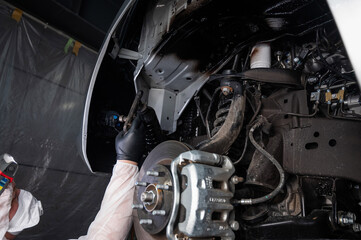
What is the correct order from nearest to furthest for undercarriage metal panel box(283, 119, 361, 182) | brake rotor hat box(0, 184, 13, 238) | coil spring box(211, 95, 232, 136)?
undercarriage metal panel box(283, 119, 361, 182) < brake rotor hat box(0, 184, 13, 238) < coil spring box(211, 95, 232, 136)

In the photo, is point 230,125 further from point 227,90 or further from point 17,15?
point 17,15

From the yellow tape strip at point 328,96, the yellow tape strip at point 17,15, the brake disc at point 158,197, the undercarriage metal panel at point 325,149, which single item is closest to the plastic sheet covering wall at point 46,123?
the yellow tape strip at point 17,15

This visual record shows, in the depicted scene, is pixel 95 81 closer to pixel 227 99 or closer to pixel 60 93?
pixel 227 99

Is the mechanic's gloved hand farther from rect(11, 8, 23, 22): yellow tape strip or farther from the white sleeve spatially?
rect(11, 8, 23, 22): yellow tape strip

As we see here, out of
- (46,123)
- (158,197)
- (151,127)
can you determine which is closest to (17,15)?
(46,123)

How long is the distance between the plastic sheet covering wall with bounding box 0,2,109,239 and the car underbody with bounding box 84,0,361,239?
4.17 feet

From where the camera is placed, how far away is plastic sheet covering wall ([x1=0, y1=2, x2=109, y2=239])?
6.88 feet

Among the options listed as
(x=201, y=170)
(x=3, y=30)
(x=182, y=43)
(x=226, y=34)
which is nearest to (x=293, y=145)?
(x=201, y=170)

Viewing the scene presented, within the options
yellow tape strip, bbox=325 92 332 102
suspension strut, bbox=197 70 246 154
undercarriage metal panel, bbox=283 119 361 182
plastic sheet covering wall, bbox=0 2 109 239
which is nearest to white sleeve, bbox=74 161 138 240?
suspension strut, bbox=197 70 246 154

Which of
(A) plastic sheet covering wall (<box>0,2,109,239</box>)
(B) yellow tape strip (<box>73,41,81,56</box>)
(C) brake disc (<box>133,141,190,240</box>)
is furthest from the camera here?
(B) yellow tape strip (<box>73,41,81,56</box>)

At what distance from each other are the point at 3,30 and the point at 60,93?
0.75 metres

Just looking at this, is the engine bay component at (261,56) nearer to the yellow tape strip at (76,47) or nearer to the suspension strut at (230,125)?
the suspension strut at (230,125)

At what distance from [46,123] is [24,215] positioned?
158 centimetres

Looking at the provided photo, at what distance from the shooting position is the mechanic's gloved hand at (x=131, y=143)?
110 cm
